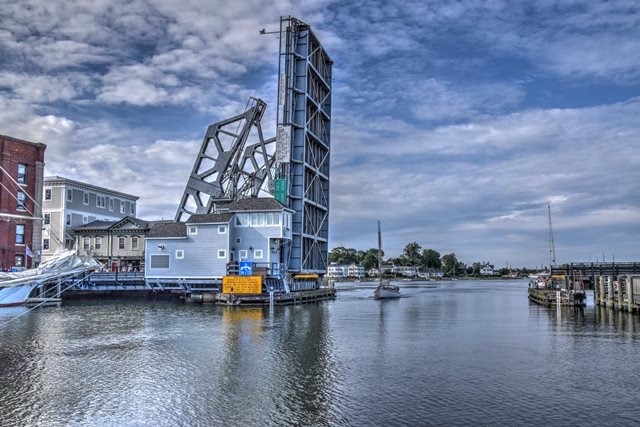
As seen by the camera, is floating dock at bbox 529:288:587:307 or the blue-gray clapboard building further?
the blue-gray clapboard building

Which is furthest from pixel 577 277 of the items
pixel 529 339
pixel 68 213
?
pixel 68 213

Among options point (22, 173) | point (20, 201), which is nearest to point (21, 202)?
point (20, 201)

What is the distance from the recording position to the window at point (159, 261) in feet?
214

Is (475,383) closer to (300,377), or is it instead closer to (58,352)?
(300,377)

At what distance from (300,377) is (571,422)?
10051 millimetres

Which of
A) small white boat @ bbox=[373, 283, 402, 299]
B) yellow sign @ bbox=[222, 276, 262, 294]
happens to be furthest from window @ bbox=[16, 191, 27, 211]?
small white boat @ bbox=[373, 283, 402, 299]

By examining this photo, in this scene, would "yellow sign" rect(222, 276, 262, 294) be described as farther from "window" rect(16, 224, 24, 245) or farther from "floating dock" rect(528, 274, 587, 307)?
"floating dock" rect(528, 274, 587, 307)

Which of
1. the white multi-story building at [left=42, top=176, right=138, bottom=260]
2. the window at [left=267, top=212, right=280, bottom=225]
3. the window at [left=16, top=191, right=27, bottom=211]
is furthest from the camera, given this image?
the white multi-story building at [left=42, top=176, right=138, bottom=260]

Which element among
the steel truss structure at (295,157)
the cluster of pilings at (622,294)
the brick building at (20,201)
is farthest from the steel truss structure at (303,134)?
the cluster of pilings at (622,294)

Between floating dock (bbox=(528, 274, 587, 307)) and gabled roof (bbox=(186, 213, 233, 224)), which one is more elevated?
gabled roof (bbox=(186, 213, 233, 224))

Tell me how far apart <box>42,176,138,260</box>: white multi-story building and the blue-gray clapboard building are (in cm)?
2059

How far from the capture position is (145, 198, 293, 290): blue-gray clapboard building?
2469 inches

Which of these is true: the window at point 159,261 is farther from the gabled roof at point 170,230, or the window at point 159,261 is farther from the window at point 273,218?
the window at point 273,218

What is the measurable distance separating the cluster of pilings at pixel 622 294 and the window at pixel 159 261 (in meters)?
48.4
